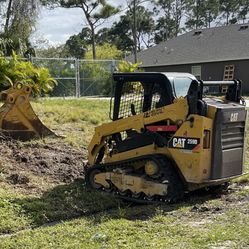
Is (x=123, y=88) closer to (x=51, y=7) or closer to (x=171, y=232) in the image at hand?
(x=171, y=232)

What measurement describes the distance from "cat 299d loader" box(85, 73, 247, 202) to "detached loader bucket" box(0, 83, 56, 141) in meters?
2.88

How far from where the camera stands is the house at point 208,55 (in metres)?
36.8

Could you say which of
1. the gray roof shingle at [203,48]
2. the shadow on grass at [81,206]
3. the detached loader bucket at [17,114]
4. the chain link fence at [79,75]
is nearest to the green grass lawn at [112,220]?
the shadow on grass at [81,206]

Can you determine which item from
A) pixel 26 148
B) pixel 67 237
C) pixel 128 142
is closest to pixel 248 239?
pixel 67 237

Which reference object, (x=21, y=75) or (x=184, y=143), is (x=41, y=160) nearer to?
(x=184, y=143)

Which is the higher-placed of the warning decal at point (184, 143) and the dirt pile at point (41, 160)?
the warning decal at point (184, 143)

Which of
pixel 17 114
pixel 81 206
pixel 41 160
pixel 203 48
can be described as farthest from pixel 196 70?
pixel 81 206

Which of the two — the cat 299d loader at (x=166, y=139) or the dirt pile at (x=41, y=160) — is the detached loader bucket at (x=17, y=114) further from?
the cat 299d loader at (x=166, y=139)

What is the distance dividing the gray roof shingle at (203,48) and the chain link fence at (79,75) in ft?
35.8

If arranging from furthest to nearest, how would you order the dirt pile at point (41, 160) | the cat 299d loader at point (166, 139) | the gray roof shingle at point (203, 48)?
the gray roof shingle at point (203, 48) < the dirt pile at point (41, 160) < the cat 299d loader at point (166, 139)

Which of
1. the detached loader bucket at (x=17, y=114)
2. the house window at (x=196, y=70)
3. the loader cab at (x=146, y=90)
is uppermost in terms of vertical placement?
the loader cab at (x=146, y=90)

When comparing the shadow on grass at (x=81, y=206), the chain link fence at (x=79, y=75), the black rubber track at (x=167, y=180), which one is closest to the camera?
the shadow on grass at (x=81, y=206)

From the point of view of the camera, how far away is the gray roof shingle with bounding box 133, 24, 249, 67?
37278 mm

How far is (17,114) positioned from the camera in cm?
1088
